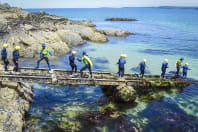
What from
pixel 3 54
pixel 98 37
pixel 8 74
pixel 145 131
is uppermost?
pixel 98 37

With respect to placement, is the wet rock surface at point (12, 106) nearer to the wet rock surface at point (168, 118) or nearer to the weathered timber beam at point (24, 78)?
the weathered timber beam at point (24, 78)

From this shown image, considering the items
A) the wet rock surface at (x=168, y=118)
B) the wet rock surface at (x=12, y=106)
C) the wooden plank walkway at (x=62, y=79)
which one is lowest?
the wet rock surface at (x=168, y=118)

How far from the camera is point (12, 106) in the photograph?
11.9 meters

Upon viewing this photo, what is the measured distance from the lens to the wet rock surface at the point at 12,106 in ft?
34.1

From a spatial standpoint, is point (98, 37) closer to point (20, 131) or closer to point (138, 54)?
point (138, 54)

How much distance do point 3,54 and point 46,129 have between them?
6.91m

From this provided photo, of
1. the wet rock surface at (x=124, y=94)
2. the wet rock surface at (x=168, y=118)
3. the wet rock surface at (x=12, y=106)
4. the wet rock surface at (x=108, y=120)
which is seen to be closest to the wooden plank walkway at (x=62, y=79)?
the wet rock surface at (x=124, y=94)

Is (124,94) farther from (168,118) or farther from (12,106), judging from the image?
(12,106)

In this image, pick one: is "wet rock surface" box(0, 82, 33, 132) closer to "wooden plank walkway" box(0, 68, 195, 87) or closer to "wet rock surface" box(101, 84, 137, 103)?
"wooden plank walkway" box(0, 68, 195, 87)

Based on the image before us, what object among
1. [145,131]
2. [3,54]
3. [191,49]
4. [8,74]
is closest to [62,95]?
[8,74]

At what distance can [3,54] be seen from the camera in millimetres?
13930

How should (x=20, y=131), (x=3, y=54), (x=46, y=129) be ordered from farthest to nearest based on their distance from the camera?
(x=3, y=54) → (x=46, y=129) → (x=20, y=131)

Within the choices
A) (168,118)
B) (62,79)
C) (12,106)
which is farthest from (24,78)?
(168,118)

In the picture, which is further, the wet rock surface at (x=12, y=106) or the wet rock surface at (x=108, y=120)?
the wet rock surface at (x=108, y=120)
